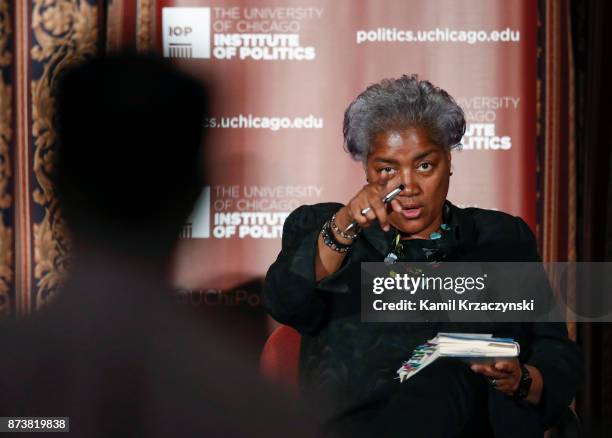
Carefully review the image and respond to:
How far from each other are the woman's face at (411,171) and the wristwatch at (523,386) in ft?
1.58

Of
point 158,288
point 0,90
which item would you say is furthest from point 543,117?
point 0,90

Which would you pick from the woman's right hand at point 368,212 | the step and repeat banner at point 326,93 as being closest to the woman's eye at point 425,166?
the woman's right hand at point 368,212

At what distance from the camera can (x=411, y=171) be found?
2.00 m

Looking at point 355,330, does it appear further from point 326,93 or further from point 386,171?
point 326,93

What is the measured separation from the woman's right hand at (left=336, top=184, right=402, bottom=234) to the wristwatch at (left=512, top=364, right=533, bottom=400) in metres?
0.49

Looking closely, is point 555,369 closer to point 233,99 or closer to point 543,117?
point 543,117

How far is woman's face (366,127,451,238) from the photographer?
78.6 inches

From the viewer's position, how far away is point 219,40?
3.07m

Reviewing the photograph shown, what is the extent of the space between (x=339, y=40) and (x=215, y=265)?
1082 mm

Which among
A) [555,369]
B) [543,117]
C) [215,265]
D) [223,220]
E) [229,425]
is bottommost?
[229,425]

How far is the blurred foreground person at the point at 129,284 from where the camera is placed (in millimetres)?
2986

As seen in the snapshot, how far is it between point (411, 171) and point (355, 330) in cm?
46

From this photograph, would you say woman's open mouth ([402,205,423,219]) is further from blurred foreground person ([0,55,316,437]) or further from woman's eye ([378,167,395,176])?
blurred foreground person ([0,55,316,437])

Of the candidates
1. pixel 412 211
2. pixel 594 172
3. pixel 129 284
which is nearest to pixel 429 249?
pixel 412 211
